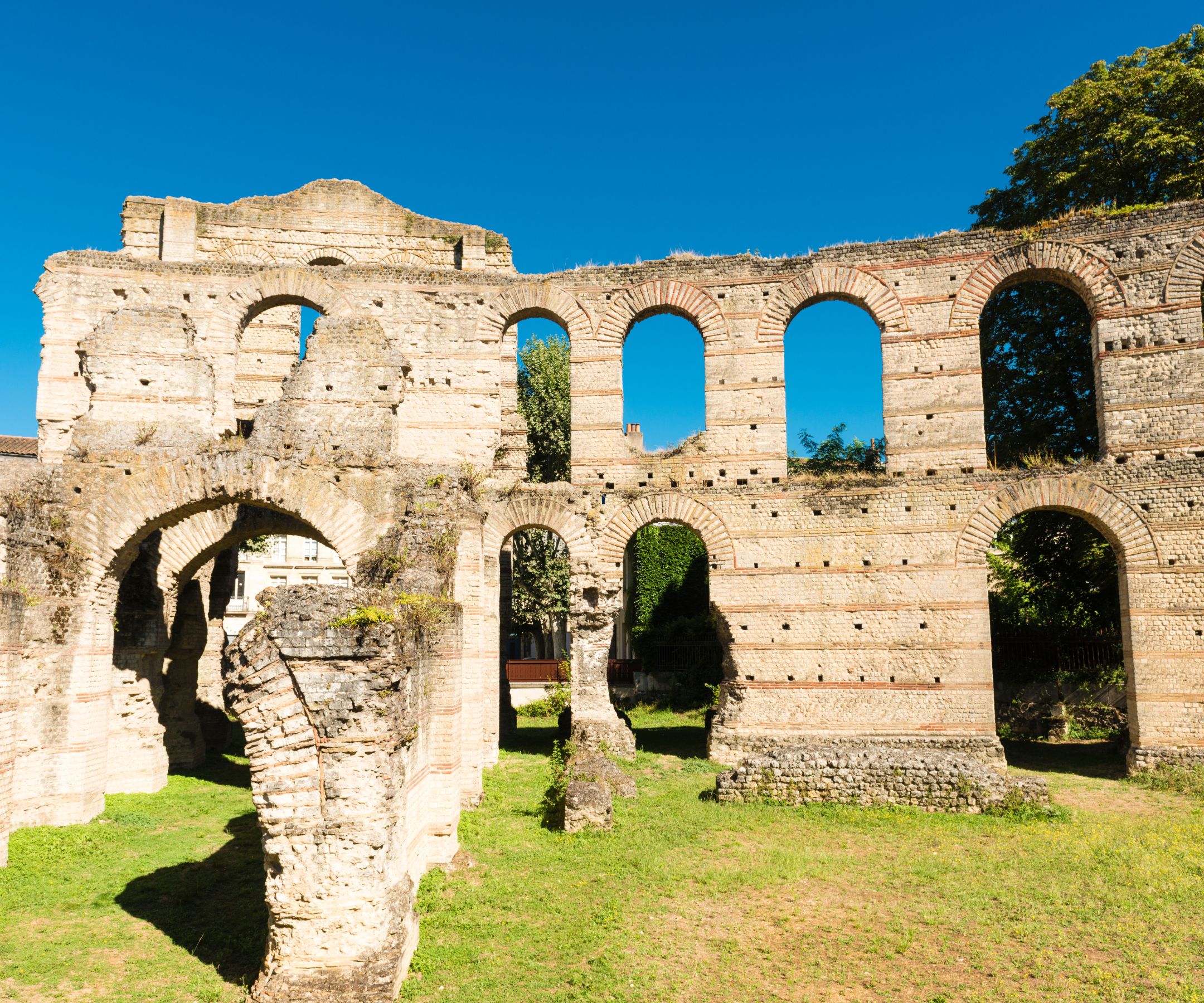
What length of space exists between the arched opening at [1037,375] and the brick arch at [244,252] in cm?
1493

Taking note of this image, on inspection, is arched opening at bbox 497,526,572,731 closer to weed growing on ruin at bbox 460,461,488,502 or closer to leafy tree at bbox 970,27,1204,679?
weed growing on ruin at bbox 460,461,488,502

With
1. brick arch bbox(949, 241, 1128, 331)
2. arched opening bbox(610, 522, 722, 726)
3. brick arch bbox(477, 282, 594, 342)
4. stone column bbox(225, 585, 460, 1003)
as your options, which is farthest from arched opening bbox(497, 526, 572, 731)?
stone column bbox(225, 585, 460, 1003)

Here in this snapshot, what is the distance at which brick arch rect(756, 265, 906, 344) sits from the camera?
46.1 feet

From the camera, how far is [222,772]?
42.8ft

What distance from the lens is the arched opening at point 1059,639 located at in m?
15.5

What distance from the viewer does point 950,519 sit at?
43.2 feet

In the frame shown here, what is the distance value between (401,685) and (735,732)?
27.4ft

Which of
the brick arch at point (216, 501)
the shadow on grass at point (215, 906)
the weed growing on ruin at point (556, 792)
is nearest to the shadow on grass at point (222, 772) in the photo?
the shadow on grass at point (215, 906)

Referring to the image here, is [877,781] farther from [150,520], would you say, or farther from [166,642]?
[166,642]

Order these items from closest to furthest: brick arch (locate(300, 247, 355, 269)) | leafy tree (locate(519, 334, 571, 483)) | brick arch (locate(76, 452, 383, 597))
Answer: brick arch (locate(76, 452, 383, 597))
brick arch (locate(300, 247, 355, 269))
leafy tree (locate(519, 334, 571, 483))

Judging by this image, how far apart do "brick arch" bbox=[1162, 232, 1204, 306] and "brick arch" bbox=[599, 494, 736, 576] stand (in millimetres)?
7589

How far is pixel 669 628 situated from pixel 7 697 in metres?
16.2

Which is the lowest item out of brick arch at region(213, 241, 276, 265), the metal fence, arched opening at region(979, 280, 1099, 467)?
the metal fence

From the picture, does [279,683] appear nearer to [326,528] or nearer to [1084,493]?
[326,528]
